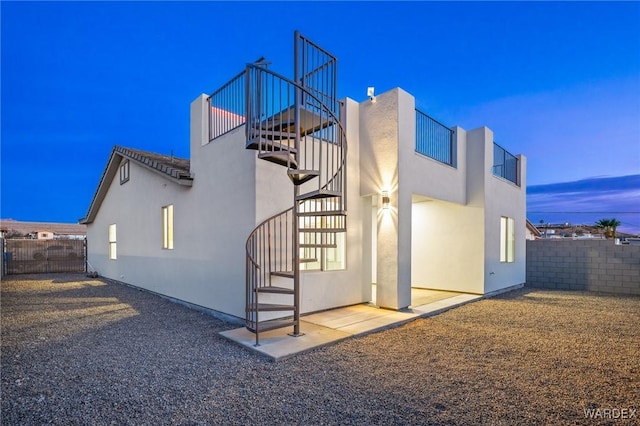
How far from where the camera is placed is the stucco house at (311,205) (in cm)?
421

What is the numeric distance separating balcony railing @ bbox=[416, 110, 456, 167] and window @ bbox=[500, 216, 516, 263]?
2.73 metres

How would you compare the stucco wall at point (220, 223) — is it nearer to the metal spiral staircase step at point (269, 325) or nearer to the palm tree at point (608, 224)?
the metal spiral staircase step at point (269, 325)

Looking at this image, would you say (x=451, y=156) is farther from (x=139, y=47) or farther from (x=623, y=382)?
(x=139, y=47)

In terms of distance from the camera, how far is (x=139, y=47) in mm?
42906

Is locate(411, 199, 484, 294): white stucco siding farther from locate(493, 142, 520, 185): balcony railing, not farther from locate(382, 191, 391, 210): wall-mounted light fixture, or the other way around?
locate(382, 191, 391, 210): wall-mounted light fixture

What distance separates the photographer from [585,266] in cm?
903

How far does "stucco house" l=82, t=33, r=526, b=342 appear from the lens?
4.21 m

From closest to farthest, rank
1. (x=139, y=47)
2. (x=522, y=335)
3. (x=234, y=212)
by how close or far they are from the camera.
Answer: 1. (x=522, y=335)
2. (x=234, y=212)
3. (x=139, y=47)

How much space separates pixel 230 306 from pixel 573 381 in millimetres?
4230

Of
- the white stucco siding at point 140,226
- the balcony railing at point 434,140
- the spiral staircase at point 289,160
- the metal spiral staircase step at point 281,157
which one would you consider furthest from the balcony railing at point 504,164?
the white stucco siding at point 140,226

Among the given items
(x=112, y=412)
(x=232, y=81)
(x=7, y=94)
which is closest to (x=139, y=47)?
(x=7, y=94)

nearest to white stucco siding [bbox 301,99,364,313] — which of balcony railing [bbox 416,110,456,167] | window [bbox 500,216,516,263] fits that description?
balcony railing [bbox 416,110,456,167]

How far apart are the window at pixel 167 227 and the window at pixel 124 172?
2.74 meters

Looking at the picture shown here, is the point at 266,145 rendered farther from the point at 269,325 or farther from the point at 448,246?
the point at 448,246
